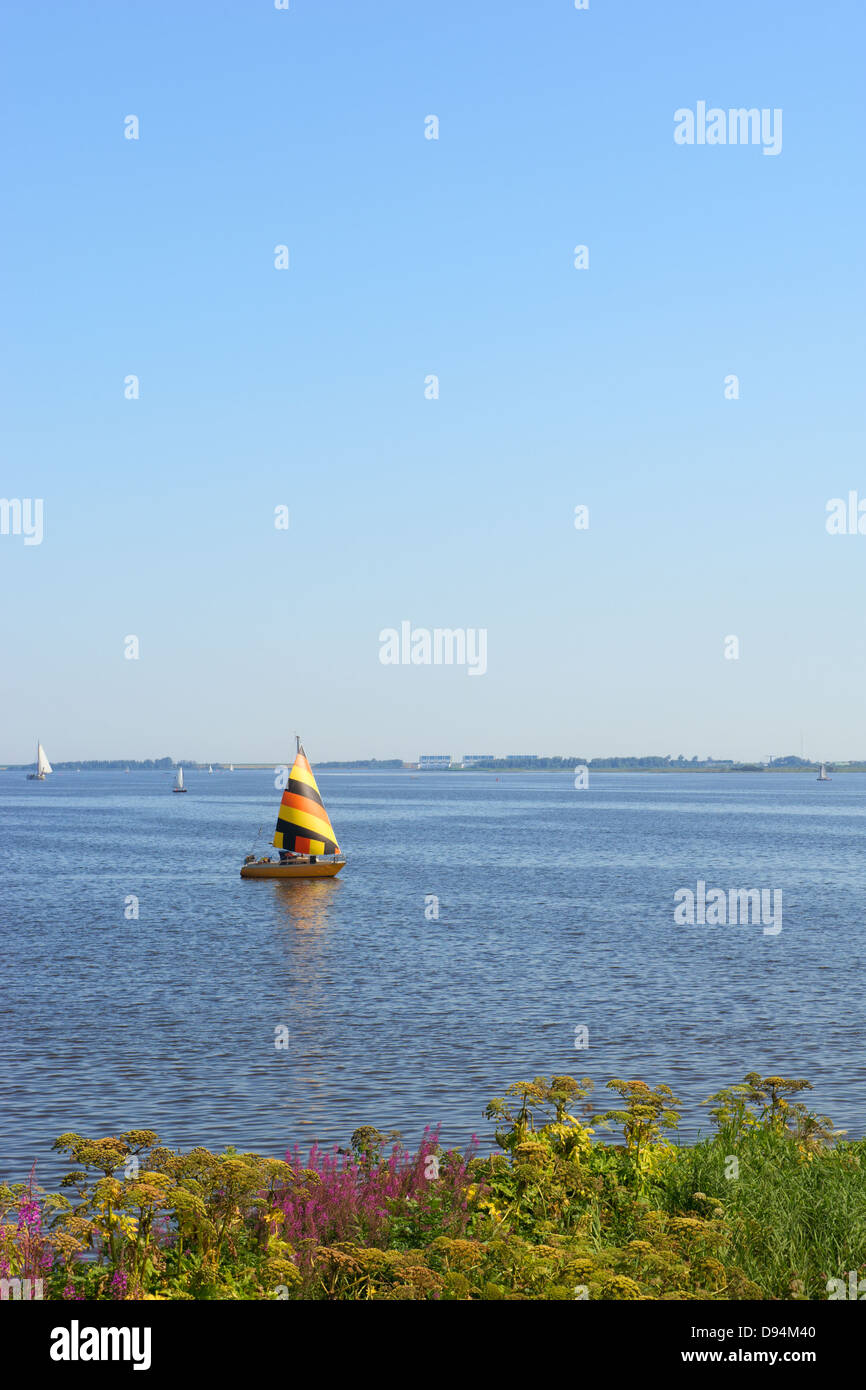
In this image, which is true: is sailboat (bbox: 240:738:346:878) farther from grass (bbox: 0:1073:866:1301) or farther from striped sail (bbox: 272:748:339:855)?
grass (bbox: 0:1073:866:1301)

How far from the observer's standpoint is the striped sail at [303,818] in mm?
79375

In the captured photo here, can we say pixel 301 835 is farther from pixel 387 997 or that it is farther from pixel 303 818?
pixel 387 997

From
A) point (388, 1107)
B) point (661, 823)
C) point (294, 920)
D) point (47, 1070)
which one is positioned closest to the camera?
point (388, 1107)

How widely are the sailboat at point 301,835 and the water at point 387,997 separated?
6.06 ft

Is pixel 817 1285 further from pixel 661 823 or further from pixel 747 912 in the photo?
pixel 661 823

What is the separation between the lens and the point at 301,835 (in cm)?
8250

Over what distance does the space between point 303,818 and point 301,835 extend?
5.83 feet

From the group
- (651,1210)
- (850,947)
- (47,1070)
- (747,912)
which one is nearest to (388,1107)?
(47,1070)

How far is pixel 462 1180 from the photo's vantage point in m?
17.1

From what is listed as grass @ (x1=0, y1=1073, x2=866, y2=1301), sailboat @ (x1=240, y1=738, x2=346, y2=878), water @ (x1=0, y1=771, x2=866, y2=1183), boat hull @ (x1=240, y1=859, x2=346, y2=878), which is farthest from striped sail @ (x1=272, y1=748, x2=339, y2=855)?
grass @ (x1=0, y1=1073, x2=866, y2=1301)

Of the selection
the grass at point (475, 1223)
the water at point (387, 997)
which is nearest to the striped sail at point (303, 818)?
the water at point (387, 997)

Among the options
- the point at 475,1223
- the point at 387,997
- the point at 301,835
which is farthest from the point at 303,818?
the point at 475,1223

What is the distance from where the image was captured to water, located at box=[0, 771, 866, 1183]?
2788 cm
